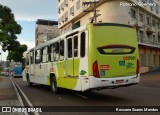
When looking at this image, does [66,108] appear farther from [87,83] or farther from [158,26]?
[158,26]

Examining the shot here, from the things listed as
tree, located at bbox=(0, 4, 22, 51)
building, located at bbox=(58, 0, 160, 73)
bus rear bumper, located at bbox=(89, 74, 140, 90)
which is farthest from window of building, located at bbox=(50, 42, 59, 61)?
tree, located at bbox=(0, 4, 22, 51)

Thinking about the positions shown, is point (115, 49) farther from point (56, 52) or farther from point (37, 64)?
point (37, 64)

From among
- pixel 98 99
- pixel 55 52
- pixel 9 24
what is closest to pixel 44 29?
pixel 9 24

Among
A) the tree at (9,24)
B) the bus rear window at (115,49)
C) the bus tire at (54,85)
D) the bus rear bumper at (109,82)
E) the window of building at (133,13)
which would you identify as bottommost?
the bus tire at (54,85)

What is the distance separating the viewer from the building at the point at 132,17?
4025cm

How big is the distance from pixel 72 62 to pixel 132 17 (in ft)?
108

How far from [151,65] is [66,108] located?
132 ft

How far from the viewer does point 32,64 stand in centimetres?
2056

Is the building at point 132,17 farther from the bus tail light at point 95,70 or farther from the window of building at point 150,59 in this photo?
the bus tail light at point 95,70

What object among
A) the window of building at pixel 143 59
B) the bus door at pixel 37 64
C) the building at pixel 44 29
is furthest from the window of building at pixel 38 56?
the building at pixel 44 29

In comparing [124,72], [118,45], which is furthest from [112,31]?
[124,72]

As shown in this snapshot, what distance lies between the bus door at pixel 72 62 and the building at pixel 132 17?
24.7m

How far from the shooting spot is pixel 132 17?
4375 cm

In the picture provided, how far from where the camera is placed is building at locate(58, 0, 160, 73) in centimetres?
4025
